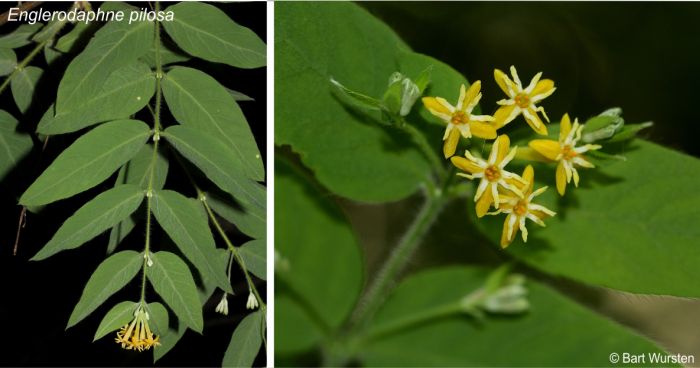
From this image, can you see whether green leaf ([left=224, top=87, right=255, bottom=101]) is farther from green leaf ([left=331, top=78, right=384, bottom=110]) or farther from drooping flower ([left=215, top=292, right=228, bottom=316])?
drooping flower ([left=215, top=292, right=228, bottom=316])

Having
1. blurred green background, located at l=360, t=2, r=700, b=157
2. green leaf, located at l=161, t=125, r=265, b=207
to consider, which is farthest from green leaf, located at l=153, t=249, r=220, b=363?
blurred green background, located at l=360, t=2, r=700, b=157

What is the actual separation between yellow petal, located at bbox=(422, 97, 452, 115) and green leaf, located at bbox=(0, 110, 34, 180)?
573 mm

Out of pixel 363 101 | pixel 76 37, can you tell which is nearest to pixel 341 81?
pixel 363 101

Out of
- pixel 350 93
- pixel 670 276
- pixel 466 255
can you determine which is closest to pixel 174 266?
pixel 350 93

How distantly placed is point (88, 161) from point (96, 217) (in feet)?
0.25

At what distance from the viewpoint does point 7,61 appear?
1.06 meters

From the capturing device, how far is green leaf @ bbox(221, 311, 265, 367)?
1.16 m

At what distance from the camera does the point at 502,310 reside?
1174 mm

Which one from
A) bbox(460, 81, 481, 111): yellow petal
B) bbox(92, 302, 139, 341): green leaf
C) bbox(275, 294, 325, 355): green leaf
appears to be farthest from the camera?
bbox(275, 294, 325, 355): green leaf

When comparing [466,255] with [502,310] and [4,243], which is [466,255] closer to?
[502,310]

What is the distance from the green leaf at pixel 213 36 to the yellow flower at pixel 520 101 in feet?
1.17

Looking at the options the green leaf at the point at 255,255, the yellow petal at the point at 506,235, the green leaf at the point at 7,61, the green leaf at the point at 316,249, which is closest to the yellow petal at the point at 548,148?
the yellow petal at the point at 506,235

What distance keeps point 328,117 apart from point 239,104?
0.14 metres

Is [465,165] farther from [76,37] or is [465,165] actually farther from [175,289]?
[76,37]
